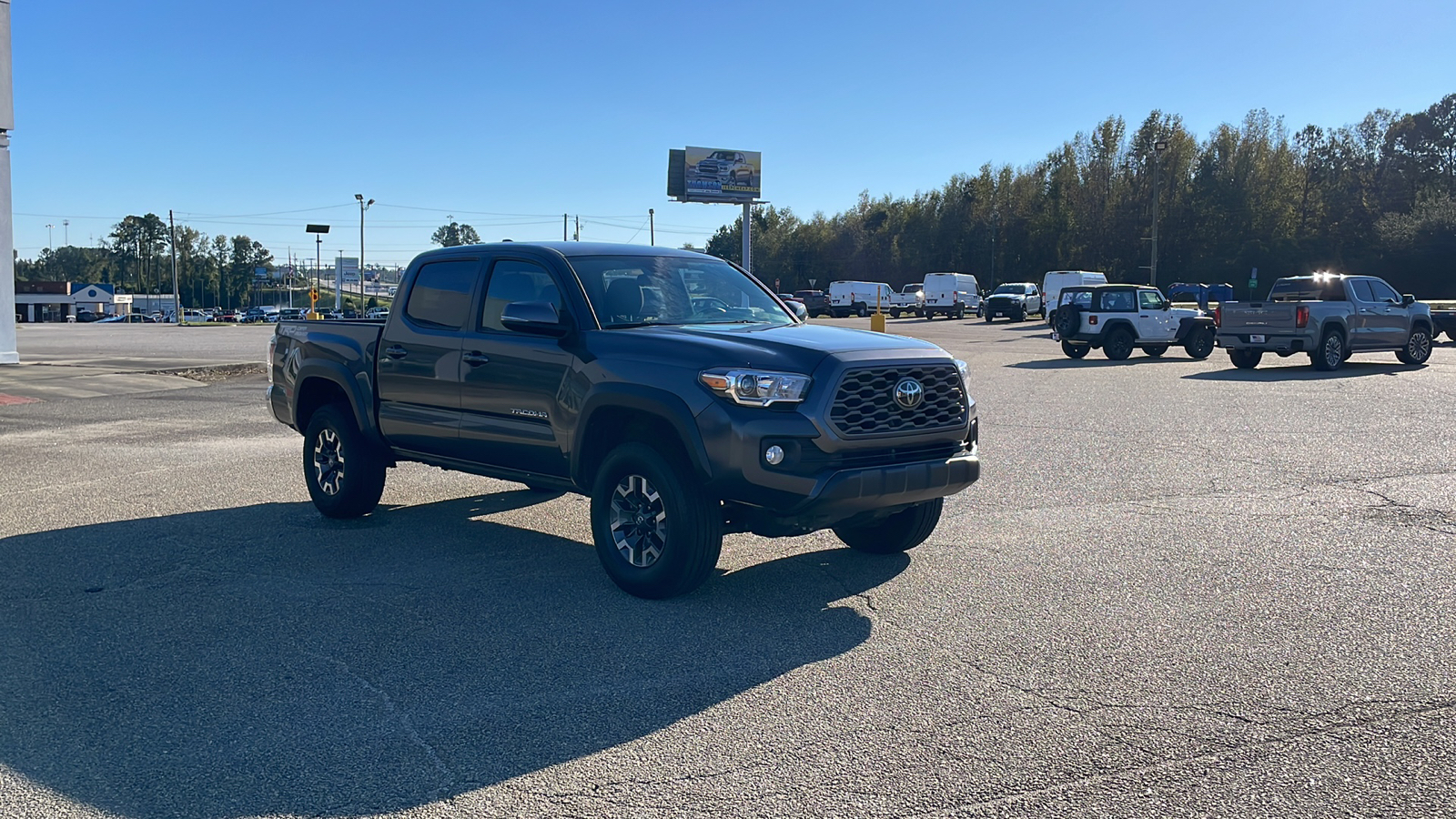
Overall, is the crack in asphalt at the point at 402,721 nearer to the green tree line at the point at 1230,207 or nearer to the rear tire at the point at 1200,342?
the rear tire at the point at 1200,342

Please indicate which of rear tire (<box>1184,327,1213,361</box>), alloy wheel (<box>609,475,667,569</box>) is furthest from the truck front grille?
rear tire (<box>1184,327,1213,361</box>)

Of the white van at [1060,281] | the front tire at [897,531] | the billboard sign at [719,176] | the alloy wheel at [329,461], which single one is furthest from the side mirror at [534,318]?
the billboard sign at [719,176]

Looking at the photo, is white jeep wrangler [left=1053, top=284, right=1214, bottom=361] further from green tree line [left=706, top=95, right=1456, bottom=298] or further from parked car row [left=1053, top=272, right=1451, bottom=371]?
green tree line [left=706, top=95, right=1456, bottom=298]

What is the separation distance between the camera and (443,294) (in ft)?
25.2

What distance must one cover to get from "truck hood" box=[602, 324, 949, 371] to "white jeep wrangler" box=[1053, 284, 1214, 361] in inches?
866

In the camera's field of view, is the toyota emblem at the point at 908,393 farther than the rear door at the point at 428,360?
No

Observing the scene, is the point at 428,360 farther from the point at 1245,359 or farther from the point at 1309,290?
the point at 1309,290

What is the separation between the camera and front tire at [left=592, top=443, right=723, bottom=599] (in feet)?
19.4

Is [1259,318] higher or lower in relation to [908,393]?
higher

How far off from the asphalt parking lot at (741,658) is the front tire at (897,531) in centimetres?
15

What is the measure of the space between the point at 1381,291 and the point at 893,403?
22.0m

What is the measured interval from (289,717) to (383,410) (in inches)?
145

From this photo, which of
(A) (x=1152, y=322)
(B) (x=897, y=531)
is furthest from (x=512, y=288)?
(A) (x=1152, y=322)

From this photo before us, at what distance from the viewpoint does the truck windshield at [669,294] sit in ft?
22.1
